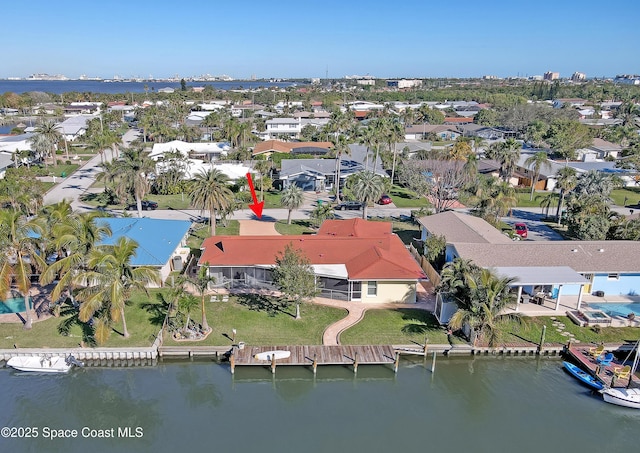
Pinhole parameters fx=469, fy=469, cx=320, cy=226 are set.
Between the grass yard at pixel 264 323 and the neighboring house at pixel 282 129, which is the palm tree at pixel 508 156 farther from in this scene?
the neighboring house at pixel 282 129

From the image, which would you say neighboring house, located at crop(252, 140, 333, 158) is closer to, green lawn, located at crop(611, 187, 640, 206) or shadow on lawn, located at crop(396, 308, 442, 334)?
green lawn, located at crop(611, 187, 640, 206)

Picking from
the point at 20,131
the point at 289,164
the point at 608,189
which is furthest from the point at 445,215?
the point at 20,131

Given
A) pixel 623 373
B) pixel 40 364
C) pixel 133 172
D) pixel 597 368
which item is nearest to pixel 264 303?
pixel 40 364

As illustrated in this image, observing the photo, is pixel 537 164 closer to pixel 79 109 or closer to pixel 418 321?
pixel 418 321

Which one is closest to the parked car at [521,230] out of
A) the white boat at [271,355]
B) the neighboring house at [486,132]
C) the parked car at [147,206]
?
the white boat at [271,355]

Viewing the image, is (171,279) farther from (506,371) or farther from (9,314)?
(506,371)
